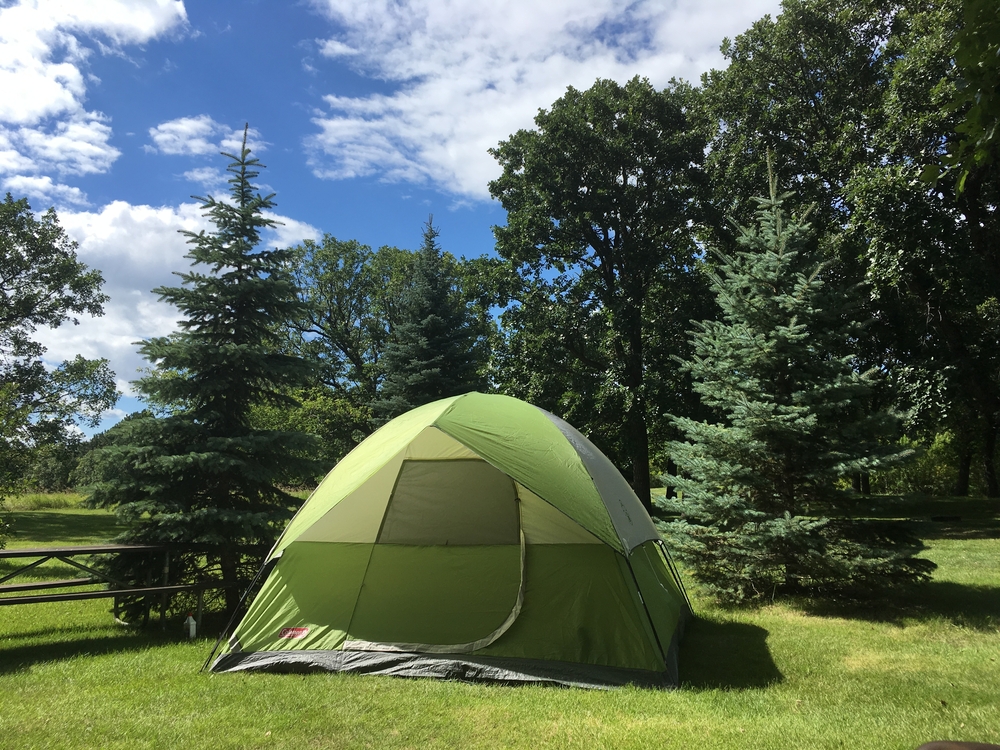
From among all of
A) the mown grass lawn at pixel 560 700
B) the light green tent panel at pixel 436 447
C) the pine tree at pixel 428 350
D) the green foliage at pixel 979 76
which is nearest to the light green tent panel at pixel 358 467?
the light green tent panel at pixel 436 447

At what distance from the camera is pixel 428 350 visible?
15.5m

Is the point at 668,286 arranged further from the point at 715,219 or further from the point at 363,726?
the point at 363,726

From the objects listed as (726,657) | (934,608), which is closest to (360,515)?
(726,657)

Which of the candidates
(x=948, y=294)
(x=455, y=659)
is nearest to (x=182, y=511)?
(x=455, y=659)

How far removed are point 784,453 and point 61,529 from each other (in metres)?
18.7

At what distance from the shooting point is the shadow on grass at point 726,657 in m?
5.03

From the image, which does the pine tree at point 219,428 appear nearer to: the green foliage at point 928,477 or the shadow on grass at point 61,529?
the shadow on grass at point 61,529

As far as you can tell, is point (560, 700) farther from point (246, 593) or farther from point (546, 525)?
point (246, 593)

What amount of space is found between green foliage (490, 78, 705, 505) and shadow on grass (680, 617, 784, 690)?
10.6m

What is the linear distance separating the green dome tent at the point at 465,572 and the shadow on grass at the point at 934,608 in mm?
2595

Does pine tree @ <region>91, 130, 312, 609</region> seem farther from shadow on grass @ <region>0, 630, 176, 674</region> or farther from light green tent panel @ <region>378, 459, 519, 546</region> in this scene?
light green tent panel @ <region>378, 459, 519, 546</region>

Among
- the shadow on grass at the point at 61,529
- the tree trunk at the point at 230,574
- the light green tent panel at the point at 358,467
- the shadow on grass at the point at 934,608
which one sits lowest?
the shadow on grass at the point at 934,608

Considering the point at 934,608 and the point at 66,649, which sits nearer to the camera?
the point at 66,649

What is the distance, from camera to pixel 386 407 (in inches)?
604
